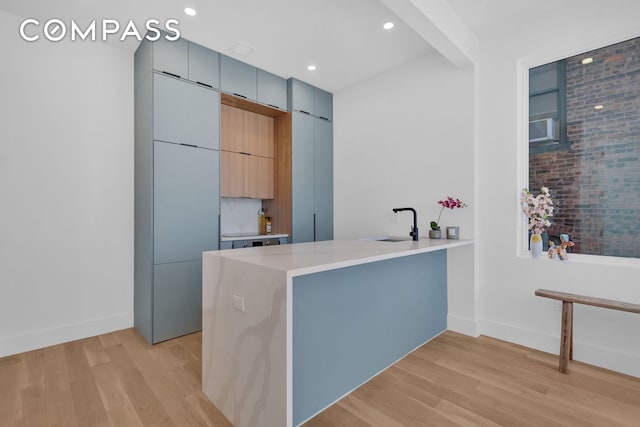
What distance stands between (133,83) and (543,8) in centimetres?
389

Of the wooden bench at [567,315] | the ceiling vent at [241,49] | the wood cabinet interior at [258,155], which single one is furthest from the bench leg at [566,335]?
the ceiling vent at [241,49]

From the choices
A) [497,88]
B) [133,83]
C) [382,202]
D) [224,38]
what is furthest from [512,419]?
[133,83]

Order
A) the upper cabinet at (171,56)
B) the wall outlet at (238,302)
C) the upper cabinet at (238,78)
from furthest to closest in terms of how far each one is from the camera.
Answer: the upper cabinet at (238,78) < the upper cabinet at (171,56) < the wall outlet at (238,302)

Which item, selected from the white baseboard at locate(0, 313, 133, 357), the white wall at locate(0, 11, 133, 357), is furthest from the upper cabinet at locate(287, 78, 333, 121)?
the white baseboard at locate(0, 313, 133, 357)

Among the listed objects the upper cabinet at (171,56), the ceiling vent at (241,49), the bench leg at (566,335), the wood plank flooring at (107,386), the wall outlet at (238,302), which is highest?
the ceiling vent at (241,49)

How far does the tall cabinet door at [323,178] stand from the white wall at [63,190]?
2141 mm

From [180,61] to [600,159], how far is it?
3764 mm

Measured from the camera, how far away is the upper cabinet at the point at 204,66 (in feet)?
9.80

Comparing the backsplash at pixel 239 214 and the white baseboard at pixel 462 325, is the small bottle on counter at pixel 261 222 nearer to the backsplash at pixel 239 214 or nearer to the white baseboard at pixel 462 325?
the backsplash at pixel 239 214

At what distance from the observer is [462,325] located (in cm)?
294

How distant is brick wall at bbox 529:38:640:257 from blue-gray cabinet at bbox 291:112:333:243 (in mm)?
2423

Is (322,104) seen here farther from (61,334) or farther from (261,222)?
(61,334)

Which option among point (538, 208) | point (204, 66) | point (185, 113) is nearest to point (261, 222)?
point (185, 113)

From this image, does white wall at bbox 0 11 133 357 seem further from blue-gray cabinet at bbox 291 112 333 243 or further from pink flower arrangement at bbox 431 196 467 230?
pink flower arrangement at bbox 431 196 467 230
